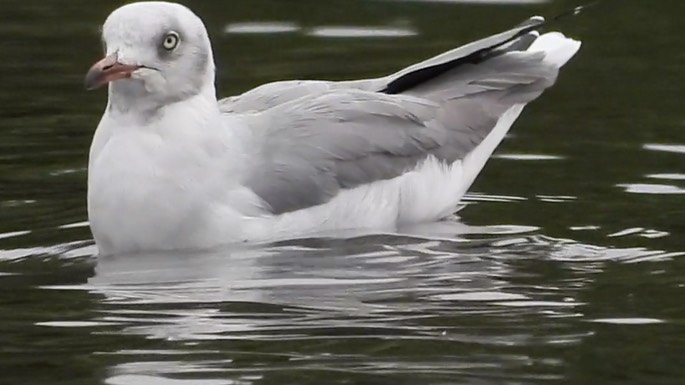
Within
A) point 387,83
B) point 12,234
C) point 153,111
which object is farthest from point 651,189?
point 12,234

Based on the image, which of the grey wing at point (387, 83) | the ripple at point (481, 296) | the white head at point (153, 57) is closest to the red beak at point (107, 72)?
the white head at point (153, 57)

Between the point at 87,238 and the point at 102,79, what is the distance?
139 cm

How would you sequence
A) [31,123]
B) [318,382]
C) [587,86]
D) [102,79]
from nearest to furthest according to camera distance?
[318,382]
[102,79]
[31,123]
[587,86]

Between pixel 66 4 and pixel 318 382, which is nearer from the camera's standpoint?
pixel 318 382

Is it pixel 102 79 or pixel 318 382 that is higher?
pixel 102 79

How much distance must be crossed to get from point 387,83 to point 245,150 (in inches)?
50.6

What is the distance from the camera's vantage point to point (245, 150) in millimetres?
10391

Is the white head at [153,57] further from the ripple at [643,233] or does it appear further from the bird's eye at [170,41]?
the ripple at [643,233]

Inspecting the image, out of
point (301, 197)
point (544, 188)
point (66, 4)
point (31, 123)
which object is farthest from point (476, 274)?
point (66, 4)

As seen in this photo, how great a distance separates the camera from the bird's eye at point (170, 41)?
33.4ft

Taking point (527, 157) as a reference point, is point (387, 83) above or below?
above

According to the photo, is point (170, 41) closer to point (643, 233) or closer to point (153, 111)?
point (153, 111)

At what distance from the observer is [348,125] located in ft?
35.3

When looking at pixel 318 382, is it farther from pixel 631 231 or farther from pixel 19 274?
pixel 631 231
